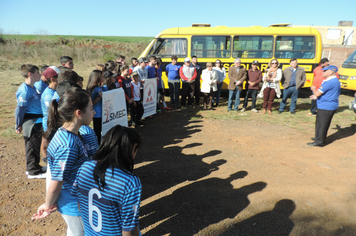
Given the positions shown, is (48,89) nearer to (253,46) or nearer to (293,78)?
(293,78)

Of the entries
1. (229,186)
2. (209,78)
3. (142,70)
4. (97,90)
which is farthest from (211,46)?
(229,186)

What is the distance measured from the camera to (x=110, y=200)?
154 cm

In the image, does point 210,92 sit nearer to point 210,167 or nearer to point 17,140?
point 210,167

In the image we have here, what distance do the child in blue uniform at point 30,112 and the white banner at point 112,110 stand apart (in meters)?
1.15

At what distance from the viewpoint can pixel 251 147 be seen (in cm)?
606

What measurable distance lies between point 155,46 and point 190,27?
6.37 ft

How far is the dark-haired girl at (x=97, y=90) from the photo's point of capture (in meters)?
4.47

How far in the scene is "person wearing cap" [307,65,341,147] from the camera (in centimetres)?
554

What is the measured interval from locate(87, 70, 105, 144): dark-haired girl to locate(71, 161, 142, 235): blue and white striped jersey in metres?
3.13

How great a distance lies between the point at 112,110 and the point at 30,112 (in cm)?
153

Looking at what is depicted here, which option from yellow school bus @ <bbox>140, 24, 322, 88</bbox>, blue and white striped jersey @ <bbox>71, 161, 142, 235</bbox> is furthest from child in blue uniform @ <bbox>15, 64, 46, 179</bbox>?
yellow school bus @ <bbox>140, 24, 322, 88</bbox>

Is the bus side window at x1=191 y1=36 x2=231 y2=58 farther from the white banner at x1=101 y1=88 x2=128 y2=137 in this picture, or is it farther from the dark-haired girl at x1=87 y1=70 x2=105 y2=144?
the dark-haired girl at x1=87 y1=70 x2=105 y2=144

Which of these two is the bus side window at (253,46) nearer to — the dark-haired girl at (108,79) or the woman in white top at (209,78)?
the woman in white top at (209,78)

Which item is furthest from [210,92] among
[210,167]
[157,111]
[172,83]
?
[210,167]
